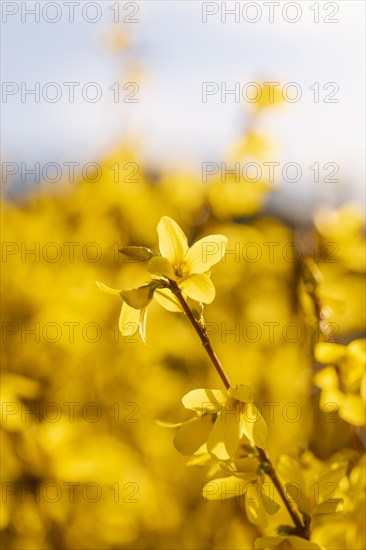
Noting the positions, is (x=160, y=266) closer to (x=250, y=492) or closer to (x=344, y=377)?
(x=250, y=492)

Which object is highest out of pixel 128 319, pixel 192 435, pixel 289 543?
pixel 128 319

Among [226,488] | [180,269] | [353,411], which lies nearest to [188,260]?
[180,269]

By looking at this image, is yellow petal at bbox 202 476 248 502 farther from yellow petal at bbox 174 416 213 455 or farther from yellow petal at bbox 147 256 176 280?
yellow petal at bbox 147 256 176 280

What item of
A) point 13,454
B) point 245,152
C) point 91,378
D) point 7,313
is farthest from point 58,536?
point 245,152

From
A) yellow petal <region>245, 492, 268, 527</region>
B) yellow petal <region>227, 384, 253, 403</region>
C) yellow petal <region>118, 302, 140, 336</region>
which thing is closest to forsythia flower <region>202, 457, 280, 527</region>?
yellow petal <region>245, 492, 268, 527</region>

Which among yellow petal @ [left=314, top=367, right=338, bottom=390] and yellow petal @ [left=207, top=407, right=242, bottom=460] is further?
yellow petal @ [left=314, top=367, right=338, bottom=390]

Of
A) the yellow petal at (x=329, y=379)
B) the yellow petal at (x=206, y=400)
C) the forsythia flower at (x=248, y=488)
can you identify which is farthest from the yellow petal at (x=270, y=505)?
the yellow petal at (x=329, y=379)
